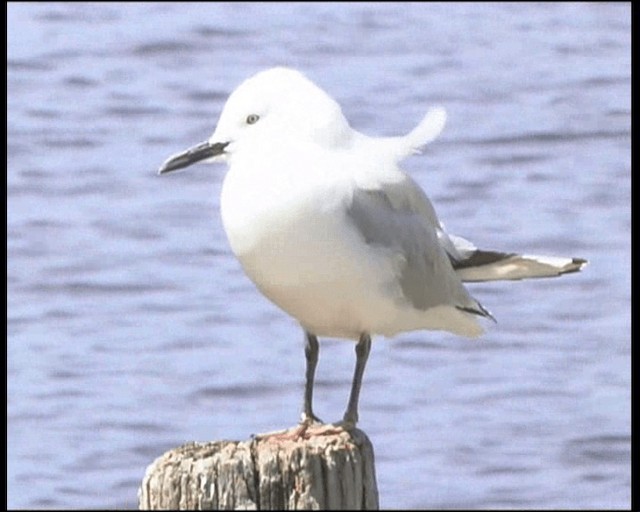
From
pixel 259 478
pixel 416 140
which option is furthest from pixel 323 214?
pixel 259 478

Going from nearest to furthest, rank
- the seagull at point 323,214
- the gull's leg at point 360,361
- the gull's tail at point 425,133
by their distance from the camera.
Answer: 1. the seagull at point 323,214
2. the gull's tail at point 425,133
3. the gull's leg at point 360,361

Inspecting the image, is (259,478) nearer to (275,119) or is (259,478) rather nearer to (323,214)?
(323,214)

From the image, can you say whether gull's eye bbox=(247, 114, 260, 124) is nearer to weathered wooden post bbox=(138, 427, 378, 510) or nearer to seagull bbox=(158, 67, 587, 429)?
seagull bbox=(158, 67, 587, 429)

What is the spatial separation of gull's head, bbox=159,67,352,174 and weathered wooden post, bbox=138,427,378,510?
36.8 inches

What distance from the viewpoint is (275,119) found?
256 inches

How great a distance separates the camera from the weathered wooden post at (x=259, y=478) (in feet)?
18.5

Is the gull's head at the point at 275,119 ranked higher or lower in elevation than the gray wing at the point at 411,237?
higher

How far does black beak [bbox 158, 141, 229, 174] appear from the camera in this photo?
258 inches

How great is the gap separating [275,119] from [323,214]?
304 mm

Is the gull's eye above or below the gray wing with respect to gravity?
above

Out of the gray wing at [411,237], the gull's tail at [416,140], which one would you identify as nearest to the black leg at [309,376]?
the gray wing at [411,237]

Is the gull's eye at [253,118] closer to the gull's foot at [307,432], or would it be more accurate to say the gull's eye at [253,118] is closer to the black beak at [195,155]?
the black beak at [195,155]

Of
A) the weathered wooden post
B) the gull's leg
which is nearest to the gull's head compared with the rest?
the gull's leg

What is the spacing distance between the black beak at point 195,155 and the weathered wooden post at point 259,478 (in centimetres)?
95
